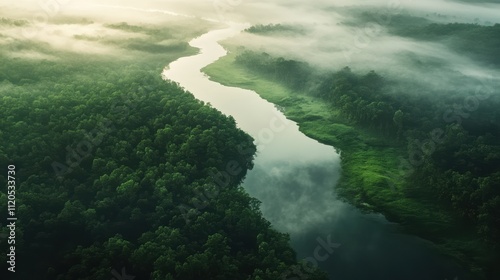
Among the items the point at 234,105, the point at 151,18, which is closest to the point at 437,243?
Answer: the point at 234,105

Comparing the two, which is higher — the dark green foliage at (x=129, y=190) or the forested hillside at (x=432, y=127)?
the forested hillside at (x=432, y=127)

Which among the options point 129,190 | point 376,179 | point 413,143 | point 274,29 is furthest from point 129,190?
point 274,29

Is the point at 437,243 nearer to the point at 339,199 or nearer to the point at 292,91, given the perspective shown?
the point at 339,199

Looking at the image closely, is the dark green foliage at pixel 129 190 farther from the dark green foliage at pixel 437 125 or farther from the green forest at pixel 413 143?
the dark green foliage at pixel 437 125

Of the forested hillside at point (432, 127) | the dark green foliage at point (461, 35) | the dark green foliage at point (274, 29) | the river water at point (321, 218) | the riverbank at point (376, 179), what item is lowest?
the river water at point (321, 218)

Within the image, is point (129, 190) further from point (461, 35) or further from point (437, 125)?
point (461, 35)

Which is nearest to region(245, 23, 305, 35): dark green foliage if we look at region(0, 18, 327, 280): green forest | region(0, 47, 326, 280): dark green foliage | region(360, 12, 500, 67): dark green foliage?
region(360, 12, 500, 67): dark green foliage

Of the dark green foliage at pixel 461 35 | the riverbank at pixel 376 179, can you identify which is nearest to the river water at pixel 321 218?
the riverbank at pixel 376 179

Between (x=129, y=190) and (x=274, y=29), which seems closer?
(x=129, y=190)
